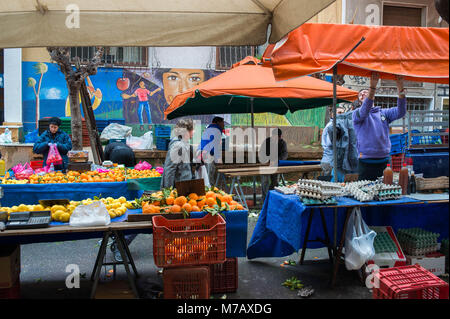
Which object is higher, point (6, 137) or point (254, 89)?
point (254, 89)

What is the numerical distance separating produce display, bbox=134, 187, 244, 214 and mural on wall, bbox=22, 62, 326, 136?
1205 centimetres

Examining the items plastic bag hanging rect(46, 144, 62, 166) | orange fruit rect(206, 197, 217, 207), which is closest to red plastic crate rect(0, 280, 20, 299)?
orange fruit rect(206, 197, 217, 207)

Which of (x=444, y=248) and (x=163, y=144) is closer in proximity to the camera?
(x=444, y=248)

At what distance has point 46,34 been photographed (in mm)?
3912

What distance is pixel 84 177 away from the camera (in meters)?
6.78

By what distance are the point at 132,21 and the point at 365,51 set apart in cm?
252

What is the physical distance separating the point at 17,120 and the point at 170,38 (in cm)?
1343

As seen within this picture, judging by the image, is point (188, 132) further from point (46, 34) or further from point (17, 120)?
point (17, 120)

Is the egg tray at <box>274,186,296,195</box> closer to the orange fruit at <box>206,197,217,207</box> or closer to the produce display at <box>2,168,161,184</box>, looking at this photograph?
the orange fruit at <box>206,197,217,207</box>

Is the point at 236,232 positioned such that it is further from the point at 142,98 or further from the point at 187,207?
the point at 142,98

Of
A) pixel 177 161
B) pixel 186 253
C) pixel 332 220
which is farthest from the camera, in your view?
pixel 177 161

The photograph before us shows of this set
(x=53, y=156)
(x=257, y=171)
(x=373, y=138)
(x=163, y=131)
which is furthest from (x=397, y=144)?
(x=53, y=156)

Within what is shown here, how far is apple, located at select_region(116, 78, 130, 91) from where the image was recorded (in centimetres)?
1641

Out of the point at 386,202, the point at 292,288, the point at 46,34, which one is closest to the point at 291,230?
the point at 292,288
